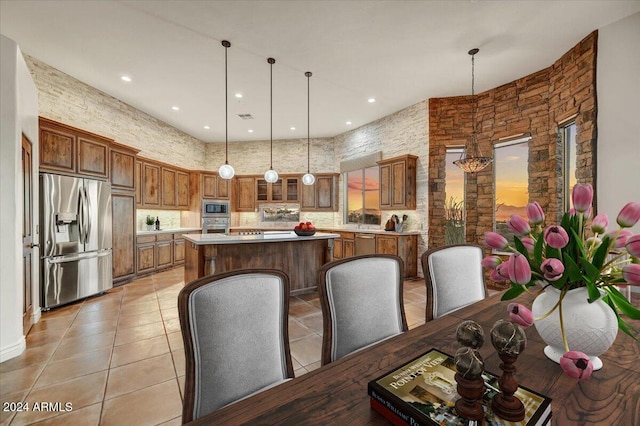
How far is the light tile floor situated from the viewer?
70.0 inches

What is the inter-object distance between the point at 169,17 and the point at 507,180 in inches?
211

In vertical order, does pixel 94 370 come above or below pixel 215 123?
below

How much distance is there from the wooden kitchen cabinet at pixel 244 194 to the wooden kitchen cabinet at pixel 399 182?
3746 mm

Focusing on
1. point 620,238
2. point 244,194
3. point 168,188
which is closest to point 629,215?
point 620,238

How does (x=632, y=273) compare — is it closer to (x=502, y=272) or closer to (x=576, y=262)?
(x=576, y=262)

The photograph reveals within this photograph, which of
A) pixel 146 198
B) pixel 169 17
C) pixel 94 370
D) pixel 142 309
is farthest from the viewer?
pixel 146 198

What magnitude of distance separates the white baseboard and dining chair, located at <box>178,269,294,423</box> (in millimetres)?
2672

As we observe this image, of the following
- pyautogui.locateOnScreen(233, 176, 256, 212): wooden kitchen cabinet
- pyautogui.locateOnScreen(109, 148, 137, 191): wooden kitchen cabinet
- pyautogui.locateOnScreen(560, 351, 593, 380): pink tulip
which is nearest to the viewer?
pyautogui.locateOnScreen(560, 351, 593, 380): pink tulip

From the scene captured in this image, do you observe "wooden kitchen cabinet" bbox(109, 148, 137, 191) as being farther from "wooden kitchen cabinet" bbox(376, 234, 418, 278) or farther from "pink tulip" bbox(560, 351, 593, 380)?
"pink tulip" bbox(560, 351, 593, 380)

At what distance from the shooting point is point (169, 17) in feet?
9.86

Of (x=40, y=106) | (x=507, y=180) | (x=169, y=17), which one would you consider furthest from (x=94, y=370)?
(x=507, y=180)

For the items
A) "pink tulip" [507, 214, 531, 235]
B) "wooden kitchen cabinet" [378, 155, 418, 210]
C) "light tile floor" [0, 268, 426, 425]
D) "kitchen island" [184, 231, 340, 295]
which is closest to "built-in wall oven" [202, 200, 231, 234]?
"kitchen island" [184, 231, 340, 295]

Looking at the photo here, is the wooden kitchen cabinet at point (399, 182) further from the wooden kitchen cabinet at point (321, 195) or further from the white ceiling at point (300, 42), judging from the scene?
the wooden kitchen cabinet at point (321, 195)

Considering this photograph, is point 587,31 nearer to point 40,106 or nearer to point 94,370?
point 94,370
